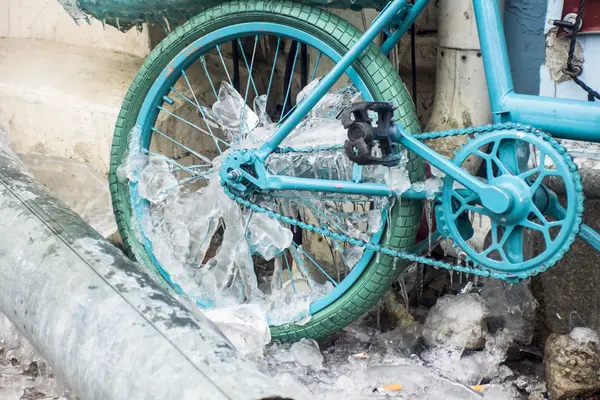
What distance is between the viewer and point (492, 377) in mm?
2516

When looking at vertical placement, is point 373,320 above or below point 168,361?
below

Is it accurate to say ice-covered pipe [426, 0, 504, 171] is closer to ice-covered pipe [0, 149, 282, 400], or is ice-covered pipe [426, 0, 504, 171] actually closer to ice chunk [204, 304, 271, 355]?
ice chunk [204, 304, 271, 355]

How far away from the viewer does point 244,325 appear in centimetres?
266

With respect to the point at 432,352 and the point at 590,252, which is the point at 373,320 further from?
the point at 590,252

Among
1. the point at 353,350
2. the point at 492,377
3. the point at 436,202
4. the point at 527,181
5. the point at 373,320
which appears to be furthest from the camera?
the point at 373,320

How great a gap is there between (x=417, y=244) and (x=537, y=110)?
0.62 metres

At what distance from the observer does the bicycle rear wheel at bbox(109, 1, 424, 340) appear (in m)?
2.47

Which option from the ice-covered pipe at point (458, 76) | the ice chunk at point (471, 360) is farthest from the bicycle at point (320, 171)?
the ice chunk at point (471, 360)

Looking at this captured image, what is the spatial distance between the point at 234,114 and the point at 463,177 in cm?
99

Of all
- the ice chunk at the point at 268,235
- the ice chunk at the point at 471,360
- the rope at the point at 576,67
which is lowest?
the ice chunk at the point at 471,360

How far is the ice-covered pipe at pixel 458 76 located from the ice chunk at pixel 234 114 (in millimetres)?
666

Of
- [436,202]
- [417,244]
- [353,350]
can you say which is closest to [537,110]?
[436,202]

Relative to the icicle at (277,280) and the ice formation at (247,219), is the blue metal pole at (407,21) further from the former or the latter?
the icicle at (277,280)

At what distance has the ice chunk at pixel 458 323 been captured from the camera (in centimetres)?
258
